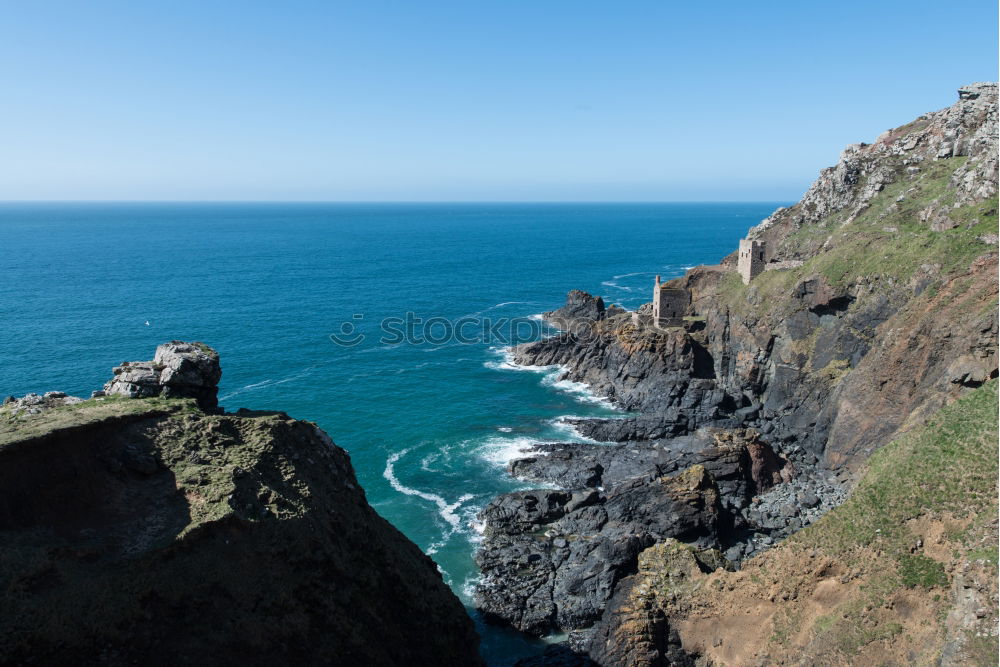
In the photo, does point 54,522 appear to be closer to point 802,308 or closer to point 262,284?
point 802,308

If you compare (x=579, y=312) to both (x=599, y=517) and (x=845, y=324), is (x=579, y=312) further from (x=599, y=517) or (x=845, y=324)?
(x=599, y=517)

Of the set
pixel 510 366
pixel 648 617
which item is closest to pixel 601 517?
pixel 648 617

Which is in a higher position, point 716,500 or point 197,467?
point 197,467

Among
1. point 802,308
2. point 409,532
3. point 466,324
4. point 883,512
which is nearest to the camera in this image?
point 883,512

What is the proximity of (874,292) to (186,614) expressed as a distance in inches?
2634

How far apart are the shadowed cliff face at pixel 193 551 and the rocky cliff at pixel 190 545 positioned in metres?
0.06

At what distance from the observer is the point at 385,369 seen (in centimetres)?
8956

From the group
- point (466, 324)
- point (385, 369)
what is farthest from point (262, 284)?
point (385, 369)

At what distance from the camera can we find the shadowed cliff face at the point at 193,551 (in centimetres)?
2136

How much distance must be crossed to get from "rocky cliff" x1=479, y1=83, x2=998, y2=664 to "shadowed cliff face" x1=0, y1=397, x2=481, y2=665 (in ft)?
47.6

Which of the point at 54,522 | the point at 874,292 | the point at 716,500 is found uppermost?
the point at 874,292

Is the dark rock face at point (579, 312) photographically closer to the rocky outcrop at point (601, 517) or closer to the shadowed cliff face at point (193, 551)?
the rocky outcrop at point (601, 517)

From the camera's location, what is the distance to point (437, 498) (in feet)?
183

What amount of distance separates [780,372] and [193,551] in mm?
63058
